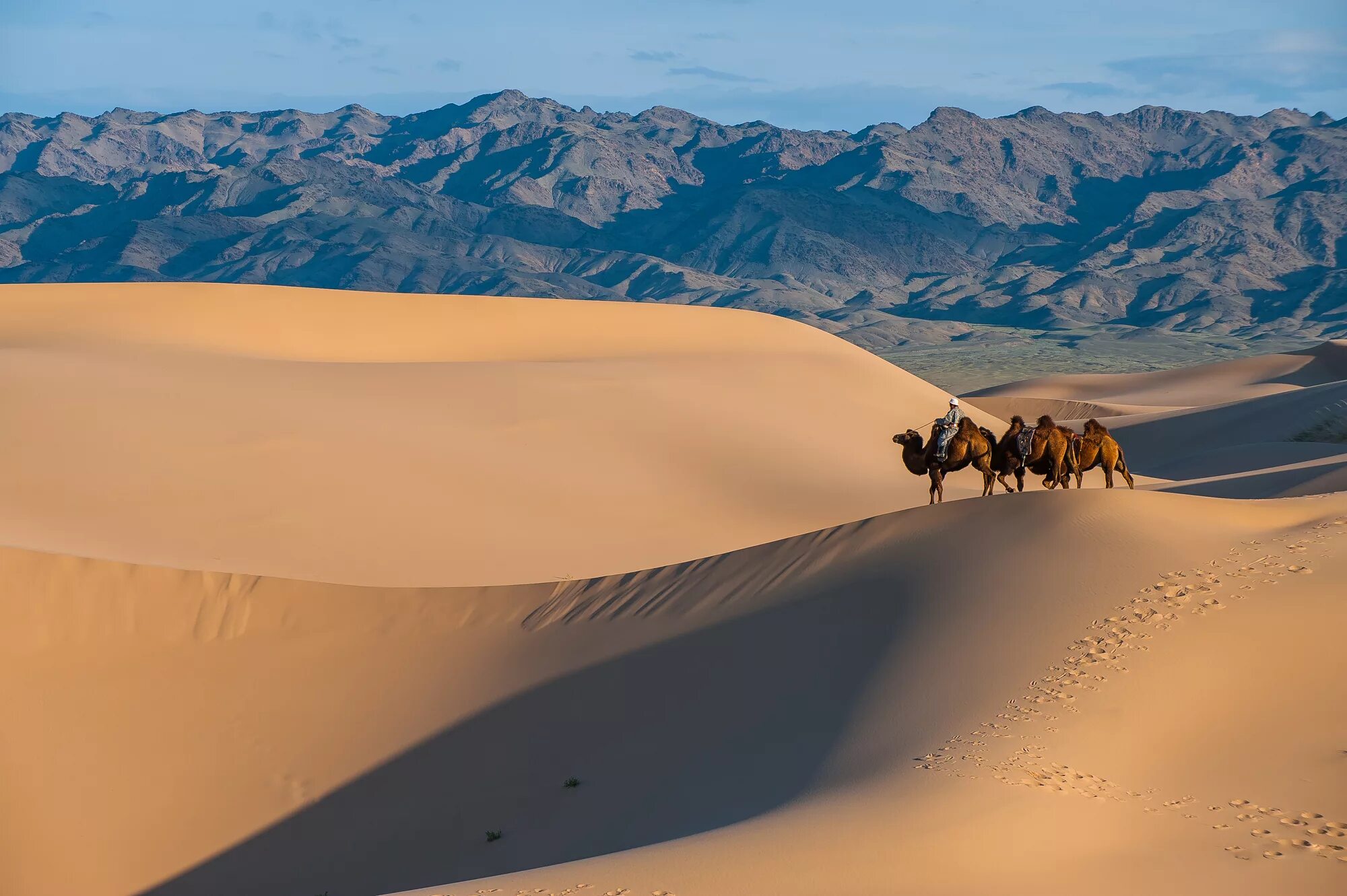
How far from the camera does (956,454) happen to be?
15.4 m

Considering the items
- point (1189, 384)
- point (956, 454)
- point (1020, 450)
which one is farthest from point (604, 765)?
point (1189, 384)

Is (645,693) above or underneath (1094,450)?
underneath

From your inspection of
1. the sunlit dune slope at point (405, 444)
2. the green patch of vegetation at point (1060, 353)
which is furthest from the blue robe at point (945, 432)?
the green patch of vegetation at point (1060, 353)

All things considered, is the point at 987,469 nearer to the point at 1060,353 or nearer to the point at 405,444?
the point at 405,444

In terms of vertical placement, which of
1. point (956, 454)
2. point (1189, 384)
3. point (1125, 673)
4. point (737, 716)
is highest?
point (956, 454)

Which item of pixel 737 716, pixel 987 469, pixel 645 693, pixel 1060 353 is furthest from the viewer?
pixel 1060 353

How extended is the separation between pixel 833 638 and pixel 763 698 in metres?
0.95

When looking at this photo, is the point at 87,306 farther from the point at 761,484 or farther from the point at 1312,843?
the point at 1312,843

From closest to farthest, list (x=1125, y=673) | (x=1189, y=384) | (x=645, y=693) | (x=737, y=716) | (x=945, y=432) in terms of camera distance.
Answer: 1. (x=1125, y=673)
2. (x=737, y=716)
3. (x=645, y=693)
4. (x=945, y=432)
5. (x=1189, y=384)

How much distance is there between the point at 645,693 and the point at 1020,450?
4.88 m

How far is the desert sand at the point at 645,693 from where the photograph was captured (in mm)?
9031

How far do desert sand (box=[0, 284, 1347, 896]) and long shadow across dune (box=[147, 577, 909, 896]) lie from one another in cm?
4

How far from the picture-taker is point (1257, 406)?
44.5 meters

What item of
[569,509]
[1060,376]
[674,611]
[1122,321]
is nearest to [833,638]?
[674,611]
